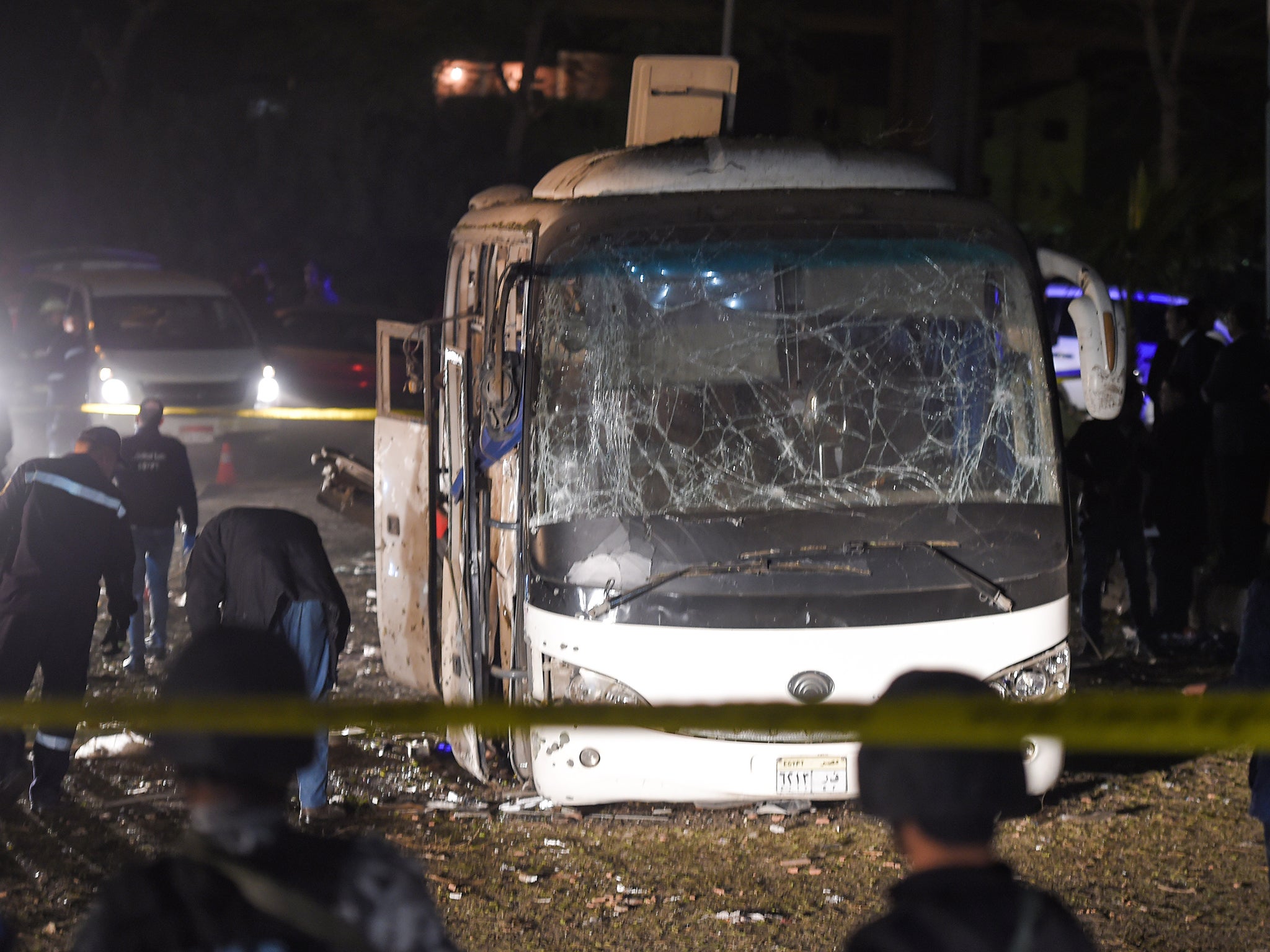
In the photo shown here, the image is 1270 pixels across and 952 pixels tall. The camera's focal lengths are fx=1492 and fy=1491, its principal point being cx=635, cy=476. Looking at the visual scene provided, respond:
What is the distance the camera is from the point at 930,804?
2.09m

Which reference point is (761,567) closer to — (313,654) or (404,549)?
(313,654)

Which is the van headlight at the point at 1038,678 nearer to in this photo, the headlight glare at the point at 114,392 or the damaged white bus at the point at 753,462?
the damaged white bus at the point at 753,462

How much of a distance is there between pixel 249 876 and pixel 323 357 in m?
18.9

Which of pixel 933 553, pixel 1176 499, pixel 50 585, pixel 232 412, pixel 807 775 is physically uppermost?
pixel 232 412

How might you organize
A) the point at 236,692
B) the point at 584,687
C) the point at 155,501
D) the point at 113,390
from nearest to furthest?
1. the point at 236,692
2. the point at 584,687
3. the point at 155,501
4. the point at 113,390

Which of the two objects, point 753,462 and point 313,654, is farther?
point 313,654

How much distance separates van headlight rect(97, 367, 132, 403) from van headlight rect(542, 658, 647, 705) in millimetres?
11410

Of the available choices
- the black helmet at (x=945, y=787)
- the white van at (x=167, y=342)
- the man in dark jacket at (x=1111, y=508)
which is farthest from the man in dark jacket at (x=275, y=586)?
the white van at (x=167, y=342)

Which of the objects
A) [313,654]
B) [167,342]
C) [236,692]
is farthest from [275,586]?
[167,342]

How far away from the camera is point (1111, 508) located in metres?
9.02

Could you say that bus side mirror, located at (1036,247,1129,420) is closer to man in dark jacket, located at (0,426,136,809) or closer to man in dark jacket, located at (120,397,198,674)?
man in dark jacket, located at (0,426,136,809)

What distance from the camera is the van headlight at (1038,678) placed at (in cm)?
583

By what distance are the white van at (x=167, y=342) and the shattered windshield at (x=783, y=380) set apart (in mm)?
11046

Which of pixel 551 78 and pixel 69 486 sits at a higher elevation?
pixel 551 78
